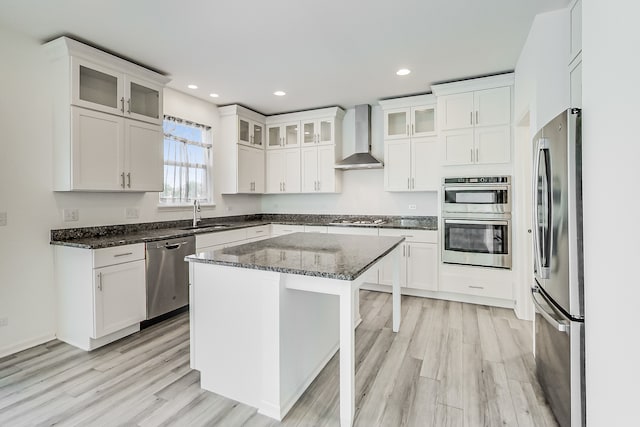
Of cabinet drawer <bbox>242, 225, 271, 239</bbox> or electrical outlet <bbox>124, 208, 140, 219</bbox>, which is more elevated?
electrical outlet <bbox>124, 208, 140, 219</bbox>

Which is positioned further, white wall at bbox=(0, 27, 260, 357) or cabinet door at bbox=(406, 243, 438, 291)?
cabinet door at bbox=(406, 243, 438, 291)

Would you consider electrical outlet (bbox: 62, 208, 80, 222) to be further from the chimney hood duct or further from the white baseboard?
the chimney hood duct

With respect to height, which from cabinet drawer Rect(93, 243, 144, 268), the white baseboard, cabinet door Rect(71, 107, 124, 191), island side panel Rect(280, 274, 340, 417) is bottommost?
the white baseboard

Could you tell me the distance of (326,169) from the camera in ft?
16.0

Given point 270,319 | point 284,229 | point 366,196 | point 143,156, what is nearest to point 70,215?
point 143,156

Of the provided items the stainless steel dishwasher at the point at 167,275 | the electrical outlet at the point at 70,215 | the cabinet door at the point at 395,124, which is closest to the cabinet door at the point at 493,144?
the cabinet door at the point at 395,124

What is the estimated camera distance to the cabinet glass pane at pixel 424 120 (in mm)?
4215

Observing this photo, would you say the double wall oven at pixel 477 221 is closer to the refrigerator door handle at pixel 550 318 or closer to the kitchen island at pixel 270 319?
the refrigerator door handle at pixel 550 318

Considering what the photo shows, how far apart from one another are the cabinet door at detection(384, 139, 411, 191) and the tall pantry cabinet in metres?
2.91

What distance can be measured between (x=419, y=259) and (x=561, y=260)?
240cm

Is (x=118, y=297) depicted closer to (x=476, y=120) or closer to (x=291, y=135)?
(x=291, y=135)

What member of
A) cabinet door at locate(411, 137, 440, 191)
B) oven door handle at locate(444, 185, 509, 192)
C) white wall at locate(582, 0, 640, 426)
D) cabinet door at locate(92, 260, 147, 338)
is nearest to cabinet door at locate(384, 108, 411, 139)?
cabinet door at locate(411, 137, 440, 191)

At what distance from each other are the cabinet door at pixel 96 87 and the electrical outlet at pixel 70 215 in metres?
0.97

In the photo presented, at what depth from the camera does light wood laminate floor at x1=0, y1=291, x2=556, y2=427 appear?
179 centimetres
